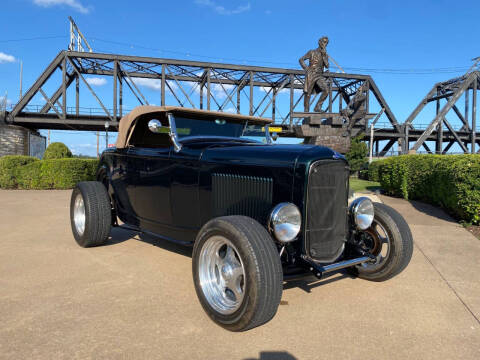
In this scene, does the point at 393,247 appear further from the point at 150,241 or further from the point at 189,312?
the point at 150,241

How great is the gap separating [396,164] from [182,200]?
A: 8834mm

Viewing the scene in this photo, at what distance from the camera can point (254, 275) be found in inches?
92.2

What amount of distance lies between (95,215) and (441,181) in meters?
6.87

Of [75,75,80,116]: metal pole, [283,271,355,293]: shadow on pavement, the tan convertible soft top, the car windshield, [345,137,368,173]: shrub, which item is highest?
[75,75,80,116]: metal pole

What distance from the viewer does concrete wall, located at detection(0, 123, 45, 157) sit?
27947 millimetres

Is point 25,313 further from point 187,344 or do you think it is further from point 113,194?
point 113,194

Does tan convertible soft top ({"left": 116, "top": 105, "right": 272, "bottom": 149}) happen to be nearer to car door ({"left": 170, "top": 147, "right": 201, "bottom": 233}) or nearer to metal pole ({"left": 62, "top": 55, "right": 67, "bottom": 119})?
car door ({"left": 170, "top": 147, "right": 201, "bottom": 233})

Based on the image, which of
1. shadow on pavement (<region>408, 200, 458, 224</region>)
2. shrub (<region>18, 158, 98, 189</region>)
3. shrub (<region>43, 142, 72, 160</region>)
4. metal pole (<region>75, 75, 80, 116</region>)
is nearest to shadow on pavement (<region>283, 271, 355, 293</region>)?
shadow on pavement (<region>408, 200, 458, 224</region>)

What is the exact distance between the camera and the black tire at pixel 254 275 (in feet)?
7.66

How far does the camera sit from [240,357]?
2.22m

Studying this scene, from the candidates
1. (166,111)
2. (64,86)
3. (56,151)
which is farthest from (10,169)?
(64,86)

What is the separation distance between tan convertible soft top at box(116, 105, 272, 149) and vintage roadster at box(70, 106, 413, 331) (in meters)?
0.01

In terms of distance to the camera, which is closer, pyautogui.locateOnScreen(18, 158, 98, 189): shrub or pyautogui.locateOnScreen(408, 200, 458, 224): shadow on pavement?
pyautogui.locateOnScreen(408, 200, 458, 224): shadow on pavement

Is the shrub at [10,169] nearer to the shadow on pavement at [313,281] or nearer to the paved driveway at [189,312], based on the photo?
the paved driveway at [189,312]
